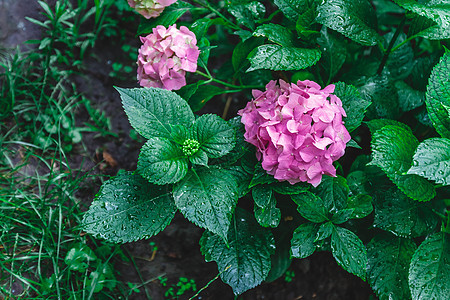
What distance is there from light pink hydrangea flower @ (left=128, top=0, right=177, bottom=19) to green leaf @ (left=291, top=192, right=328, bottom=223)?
2.90ft

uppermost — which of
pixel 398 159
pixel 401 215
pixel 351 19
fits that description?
pixel 351 19

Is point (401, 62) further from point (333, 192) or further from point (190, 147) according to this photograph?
point (190, 147)

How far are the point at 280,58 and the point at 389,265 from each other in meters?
0.81

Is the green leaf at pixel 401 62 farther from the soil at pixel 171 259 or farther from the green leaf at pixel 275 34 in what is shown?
the soil at pixel 171 259

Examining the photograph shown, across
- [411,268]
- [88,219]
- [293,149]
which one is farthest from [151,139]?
[411,268]

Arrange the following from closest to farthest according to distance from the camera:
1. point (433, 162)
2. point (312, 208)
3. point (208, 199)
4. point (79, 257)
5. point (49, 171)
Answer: point (433, 162) → point (208, 199) → point (312, 208) → point (79, 257) → point (49, 171)

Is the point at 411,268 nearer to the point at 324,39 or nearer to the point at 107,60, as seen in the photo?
the point at 324,39

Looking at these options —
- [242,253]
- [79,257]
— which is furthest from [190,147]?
[79,257]

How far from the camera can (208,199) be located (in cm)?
125

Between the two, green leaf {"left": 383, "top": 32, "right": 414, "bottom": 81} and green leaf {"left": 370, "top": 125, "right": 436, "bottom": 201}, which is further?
green leaf {"left": 383, "top": 32, "right": 414, "bottom": 81}

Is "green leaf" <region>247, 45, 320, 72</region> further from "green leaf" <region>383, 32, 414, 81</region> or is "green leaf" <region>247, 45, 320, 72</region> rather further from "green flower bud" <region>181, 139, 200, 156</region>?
"green leaf" <region>383, 32, 414, 81</region>

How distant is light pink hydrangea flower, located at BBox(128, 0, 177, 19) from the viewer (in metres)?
1.56

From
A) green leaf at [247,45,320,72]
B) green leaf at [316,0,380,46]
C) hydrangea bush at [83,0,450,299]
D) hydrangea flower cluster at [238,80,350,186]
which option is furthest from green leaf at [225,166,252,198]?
green leaf at [316,0,380,46]

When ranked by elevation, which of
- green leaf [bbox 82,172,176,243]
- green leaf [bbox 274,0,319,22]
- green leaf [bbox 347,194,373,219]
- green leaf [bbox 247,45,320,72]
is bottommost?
green leaf [bbox 82,172,176,243]
